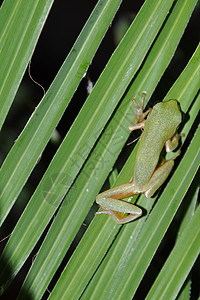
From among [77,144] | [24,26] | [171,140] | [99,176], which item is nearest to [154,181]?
[171,140]

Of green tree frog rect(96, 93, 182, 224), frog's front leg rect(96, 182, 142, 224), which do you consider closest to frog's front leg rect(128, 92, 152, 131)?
→ green tree frog rect(96, 93, 182, 224)

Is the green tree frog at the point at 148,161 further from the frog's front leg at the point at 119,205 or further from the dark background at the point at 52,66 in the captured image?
the dark background at the point at 52,66

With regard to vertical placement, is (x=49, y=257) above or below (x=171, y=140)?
below

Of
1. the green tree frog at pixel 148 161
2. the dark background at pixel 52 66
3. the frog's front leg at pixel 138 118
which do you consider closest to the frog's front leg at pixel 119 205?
the green tree frog at pixel 148 161

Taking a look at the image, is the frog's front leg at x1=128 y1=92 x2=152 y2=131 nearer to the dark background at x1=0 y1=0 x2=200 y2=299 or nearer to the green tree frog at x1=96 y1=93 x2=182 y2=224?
the green tree frog at x1=96 y1=93 x2=182 y2=224

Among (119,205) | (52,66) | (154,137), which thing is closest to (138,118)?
(154,137)

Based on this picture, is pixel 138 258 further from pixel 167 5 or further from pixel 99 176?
pixel 167 5
